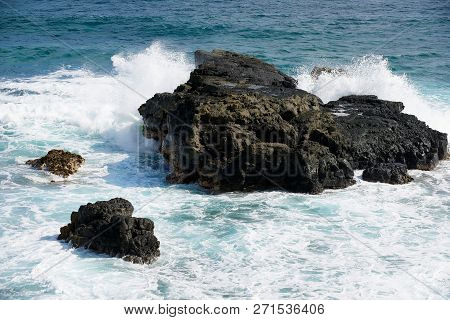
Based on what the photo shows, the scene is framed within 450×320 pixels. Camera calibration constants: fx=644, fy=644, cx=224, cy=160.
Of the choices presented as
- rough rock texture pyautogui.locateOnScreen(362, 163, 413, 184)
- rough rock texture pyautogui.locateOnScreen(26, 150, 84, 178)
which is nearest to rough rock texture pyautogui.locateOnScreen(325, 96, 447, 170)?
rough rock texture pyautogui.locateOnScreen(362, 163, 413, 184)

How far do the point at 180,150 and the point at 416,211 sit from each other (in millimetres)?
4443

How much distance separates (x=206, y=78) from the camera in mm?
14055

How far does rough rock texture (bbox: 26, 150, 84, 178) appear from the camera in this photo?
1289cm

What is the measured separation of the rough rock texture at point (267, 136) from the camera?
12008 mm

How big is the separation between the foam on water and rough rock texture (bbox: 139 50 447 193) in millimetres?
362

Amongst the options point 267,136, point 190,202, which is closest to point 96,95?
point 267,136

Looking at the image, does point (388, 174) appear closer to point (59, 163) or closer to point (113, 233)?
point (113, 233)

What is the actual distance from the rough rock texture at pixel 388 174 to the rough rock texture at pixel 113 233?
4999 millimetres

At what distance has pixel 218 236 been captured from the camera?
10.1m

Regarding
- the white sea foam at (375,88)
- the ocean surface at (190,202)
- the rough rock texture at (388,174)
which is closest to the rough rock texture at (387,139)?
the ocean surface at (190,202)

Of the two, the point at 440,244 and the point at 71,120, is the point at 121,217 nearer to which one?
the point at 440,244

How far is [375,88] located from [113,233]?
1161 cm

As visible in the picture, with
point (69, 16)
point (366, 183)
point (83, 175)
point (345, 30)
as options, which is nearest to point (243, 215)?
point (366, 183)

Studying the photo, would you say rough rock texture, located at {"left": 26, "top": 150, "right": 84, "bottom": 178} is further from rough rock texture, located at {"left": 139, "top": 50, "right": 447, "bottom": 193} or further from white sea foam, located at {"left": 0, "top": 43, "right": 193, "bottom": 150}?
white sea foam, located at {"left": 0, "top": 43, "right": 193, "bottom": 150}
